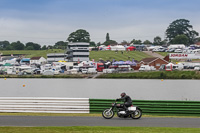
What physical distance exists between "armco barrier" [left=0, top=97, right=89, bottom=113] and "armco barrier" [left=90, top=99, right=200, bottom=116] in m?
0.77

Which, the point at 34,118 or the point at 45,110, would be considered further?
the point at 45,110

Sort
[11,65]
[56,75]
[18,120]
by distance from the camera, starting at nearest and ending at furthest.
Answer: [18,120], [56,75], [11,65]

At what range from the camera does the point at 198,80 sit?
86750 millimetres

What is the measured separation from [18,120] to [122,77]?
73366mm

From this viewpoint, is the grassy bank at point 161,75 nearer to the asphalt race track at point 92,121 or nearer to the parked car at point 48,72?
the parked car at point 48,72

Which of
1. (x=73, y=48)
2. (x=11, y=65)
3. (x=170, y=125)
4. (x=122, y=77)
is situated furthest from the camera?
(x=73, y=48)

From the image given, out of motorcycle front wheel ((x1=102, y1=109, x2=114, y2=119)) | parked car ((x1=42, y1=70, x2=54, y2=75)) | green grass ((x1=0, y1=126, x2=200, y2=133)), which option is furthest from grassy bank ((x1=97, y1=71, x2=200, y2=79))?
green grass ((x1=0, y1=126, x2=200, y2=133))

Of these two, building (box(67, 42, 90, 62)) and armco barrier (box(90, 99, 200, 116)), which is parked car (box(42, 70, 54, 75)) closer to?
building (box(67, 42, 90, 62))

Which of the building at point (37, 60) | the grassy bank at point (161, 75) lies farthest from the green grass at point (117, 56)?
the grassy bank at point (161, 75)

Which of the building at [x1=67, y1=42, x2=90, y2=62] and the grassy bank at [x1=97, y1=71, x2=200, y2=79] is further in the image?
the building at [x1=67, y1=42, x2=90, y2=62]

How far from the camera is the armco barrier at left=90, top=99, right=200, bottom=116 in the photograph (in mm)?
23562

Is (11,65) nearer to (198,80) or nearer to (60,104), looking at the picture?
(198,80)

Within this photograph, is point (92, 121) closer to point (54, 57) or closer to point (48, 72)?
point (48, 72)

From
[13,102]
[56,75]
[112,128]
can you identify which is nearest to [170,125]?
[112,128]
